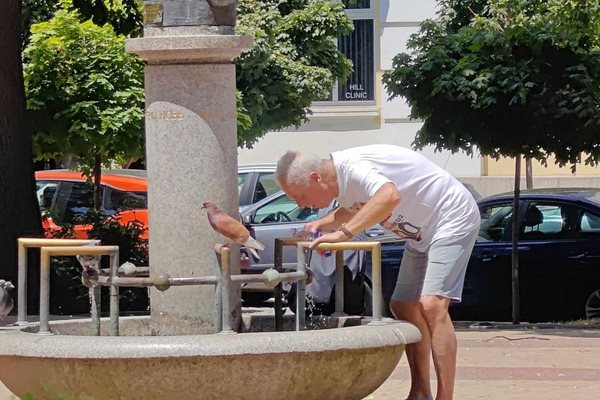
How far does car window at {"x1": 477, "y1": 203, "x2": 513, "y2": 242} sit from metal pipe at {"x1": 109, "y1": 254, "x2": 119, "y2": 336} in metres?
7.81

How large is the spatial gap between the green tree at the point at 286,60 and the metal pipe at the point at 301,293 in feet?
38.7

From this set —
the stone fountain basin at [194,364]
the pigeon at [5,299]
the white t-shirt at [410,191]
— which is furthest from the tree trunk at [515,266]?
the stone fountain basin at [194,364]

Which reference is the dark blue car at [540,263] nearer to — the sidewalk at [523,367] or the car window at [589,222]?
the car window at [589,222]

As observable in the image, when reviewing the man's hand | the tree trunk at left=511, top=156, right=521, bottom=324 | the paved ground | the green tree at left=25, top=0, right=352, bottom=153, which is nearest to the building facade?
the green tree at left=25, top=0, right=352, bottom=153

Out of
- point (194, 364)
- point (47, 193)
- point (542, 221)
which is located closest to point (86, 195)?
point (47, 193)

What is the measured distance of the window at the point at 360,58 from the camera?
2766cm

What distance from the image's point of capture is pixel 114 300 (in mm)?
7285

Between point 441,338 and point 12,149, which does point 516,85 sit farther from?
point 441,338

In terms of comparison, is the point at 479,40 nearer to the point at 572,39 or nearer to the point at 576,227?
the point at 572,39

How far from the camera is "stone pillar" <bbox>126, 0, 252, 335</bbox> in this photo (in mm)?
7332

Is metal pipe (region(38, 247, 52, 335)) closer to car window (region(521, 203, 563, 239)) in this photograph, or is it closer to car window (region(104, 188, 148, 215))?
car window (region(521, 203, 563, 239))

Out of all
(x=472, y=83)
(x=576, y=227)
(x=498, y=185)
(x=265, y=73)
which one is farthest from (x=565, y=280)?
(x=498, y=185)

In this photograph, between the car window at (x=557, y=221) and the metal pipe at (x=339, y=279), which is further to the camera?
the car window at (x=557, y=221)

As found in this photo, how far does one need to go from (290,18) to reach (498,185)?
6.43m
